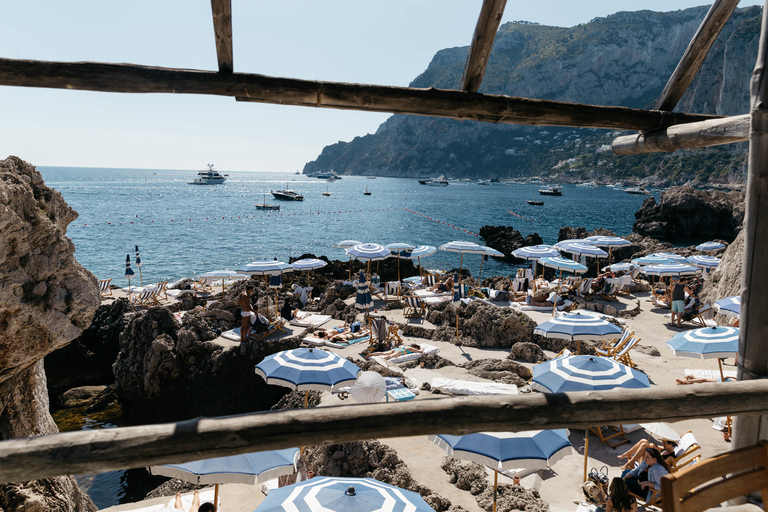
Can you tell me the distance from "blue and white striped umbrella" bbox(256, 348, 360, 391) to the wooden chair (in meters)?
5.81

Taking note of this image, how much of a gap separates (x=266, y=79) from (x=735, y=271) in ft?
51.7

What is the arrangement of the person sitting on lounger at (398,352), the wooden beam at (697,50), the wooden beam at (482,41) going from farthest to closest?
the person sitting on lounger at (398,352) < the wooden beam at (697,50) < the wooden beam at (482,41)

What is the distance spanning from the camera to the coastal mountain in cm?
10869

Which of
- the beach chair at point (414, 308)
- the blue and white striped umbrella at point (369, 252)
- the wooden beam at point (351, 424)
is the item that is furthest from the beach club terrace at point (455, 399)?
the blue and white striped umbrella at point (369, 252)

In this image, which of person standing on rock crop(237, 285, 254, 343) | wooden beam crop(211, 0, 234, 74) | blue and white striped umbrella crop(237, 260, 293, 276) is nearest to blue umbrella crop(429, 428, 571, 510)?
wooden beam crop(211, 0, 234, 74)

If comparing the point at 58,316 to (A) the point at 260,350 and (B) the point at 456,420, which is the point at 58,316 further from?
(A) the point at 260,350

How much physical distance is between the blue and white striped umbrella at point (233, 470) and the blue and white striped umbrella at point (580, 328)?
6376 mm

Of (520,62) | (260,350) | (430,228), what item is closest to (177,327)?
(260,350)

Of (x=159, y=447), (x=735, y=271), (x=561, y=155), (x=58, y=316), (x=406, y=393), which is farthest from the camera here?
(x=561, y=155)

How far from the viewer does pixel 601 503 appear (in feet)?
18.1

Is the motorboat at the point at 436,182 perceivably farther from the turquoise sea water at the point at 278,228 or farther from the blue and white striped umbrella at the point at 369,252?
the blue and white striped umbrella at the point at 369,252

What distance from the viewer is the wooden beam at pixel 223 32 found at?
3.15 metres

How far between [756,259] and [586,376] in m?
4.41

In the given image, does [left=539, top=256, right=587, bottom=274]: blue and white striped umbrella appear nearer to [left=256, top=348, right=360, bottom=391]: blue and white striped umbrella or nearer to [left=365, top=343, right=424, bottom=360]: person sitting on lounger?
[left=365, top=343, right=424, bottom=360]: person sitting on lounger
